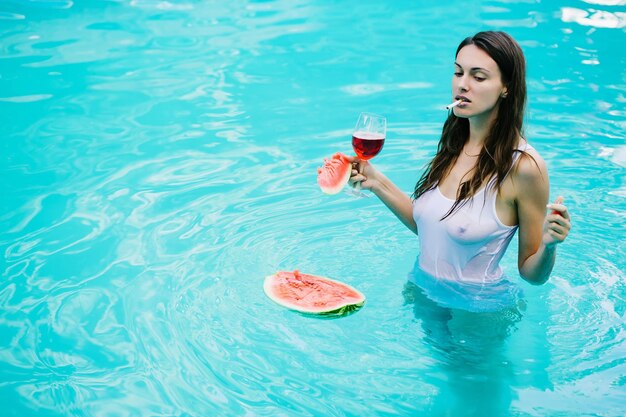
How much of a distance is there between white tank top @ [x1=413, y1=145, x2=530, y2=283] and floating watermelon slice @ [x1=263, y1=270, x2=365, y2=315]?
0.45m

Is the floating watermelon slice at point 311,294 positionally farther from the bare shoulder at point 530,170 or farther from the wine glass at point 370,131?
the bare shoulder at point 530,170

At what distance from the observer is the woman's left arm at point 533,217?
3.60 m

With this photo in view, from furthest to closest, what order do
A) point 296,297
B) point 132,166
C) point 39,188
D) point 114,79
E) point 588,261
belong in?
1. point 114,79
2. point 132,166
3. point 39,188
4. point 588,261
5. point 296,297

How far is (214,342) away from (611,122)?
4.88m

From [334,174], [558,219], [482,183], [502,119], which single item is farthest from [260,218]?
[558,219]

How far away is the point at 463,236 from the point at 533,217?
0.35 meters

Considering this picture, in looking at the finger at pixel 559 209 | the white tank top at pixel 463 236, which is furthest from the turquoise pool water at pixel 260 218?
the finger at pixel 559 209

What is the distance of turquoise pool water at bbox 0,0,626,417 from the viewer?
157 inches

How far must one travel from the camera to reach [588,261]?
5.14 m

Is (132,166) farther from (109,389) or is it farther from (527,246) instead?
(527,246)

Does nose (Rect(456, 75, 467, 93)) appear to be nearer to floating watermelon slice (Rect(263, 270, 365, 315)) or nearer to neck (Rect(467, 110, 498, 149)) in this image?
neck (Rect(467, 110, 498, 149))

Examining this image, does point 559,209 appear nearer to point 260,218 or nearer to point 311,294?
point 311,294

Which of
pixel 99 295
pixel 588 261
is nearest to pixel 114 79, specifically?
pixel 99 295

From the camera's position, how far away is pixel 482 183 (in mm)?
3770
